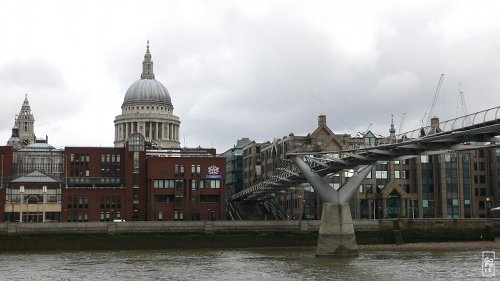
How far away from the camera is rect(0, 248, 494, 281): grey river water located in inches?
2228

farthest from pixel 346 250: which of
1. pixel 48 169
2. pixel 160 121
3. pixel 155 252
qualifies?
pixel 160 121

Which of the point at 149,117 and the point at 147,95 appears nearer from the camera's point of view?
the point at 149,117

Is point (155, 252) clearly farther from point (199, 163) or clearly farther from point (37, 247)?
point (199, 163)

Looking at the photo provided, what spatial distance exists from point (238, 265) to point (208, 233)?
2812 centimetres

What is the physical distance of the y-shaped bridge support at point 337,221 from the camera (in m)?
76.3

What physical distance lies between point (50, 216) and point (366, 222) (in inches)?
1813

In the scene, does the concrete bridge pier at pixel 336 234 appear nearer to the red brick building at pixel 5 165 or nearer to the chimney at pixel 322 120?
the chimney at pixel 322 120

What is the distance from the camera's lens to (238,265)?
66125 mm

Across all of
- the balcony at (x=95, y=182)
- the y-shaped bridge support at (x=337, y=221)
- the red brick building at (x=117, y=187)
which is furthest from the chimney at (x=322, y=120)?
the y-shaped bridge support at (x=337, y=221)

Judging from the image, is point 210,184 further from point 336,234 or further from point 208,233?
point 336,234

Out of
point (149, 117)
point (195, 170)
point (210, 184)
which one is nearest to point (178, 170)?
point (195, 170)

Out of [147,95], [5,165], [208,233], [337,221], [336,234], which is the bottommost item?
[208,233]

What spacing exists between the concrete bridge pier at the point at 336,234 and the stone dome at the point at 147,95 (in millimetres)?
120823

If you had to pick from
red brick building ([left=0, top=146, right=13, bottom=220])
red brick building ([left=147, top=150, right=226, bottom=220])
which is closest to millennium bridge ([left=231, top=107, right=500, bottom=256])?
red brick building ([left=147, top=150, right=226, bottom=220])
